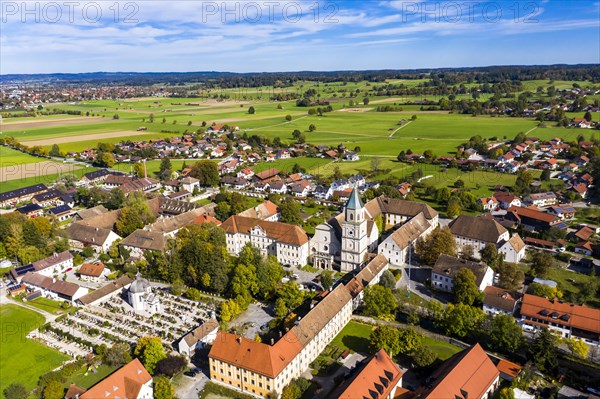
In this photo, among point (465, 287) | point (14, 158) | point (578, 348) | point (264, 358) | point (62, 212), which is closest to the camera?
point (264, 358)

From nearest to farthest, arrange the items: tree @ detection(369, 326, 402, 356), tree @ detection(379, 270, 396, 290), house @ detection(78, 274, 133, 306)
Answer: tree @ detection(369, 326, 402, 356) → tree @ detection(379, 270, 396, 290) → house @ detection(78, 274, 133, 306)

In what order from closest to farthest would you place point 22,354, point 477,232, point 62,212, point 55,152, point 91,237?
point 22,354
point 477,232
point 91,237
point 62,212
point 55,152

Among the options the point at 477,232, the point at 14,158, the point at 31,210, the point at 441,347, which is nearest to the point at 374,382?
the point at 441,347

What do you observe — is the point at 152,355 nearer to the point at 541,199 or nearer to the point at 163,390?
the point at 163,390

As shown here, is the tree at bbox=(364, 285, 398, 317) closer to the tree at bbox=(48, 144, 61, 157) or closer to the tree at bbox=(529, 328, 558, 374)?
the tree at bbox=(529, 328, 558, 374)

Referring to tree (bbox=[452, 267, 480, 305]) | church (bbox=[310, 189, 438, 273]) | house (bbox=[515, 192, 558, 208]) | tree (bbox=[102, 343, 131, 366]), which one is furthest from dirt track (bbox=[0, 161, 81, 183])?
house (bbox=[515, 192, 558, 208])

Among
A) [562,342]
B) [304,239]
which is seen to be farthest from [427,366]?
[304,239]

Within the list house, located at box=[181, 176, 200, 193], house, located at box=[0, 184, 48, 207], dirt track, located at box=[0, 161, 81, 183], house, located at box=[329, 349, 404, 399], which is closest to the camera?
house, located at box=[329, 349, 404, 399]
